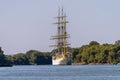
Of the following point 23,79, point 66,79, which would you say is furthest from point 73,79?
point 23,79

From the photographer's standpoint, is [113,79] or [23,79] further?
[23,79]

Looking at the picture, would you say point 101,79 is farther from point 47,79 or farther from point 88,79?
point 47,79

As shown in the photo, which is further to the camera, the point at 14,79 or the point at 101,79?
the point at 14,79

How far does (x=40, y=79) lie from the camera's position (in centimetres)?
9781

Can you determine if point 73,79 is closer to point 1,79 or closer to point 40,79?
point 40,79

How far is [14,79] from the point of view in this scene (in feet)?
329

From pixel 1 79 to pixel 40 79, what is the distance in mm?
6230

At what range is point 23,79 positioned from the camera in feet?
327

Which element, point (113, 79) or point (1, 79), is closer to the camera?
point (113, 79)

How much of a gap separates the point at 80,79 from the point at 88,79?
140 cm

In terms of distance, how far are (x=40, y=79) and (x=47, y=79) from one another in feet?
3.29

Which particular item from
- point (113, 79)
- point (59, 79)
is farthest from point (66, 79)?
point (113, 79)

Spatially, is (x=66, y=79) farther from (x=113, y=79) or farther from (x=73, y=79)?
(x=113, y=79)

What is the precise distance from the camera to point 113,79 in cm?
9356
